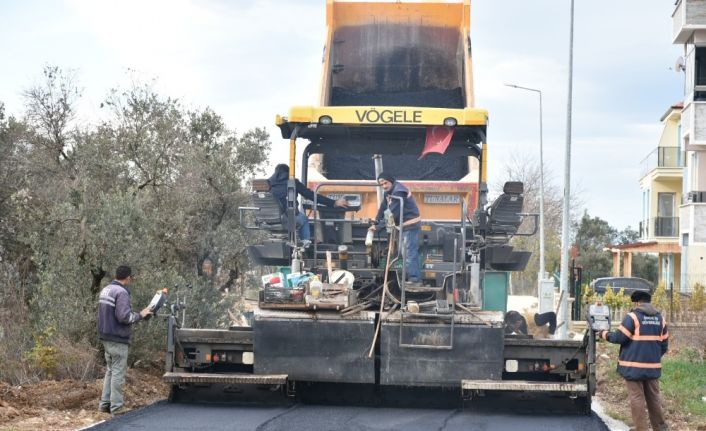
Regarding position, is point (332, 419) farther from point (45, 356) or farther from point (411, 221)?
point (45, 356)

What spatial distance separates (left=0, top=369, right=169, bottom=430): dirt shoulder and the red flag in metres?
3.76

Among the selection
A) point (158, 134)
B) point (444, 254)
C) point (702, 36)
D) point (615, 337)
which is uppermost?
point (702, 36)

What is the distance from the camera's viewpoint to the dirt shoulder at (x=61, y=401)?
8867mm

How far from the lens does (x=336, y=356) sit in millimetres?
9188

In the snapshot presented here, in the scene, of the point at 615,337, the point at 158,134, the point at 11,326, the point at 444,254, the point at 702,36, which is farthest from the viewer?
the point at 702,36

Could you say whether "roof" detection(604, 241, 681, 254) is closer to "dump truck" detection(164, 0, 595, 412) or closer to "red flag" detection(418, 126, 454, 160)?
"dump truck" detection(164, 0, 595, 412)

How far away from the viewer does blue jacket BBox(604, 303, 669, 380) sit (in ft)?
28.9

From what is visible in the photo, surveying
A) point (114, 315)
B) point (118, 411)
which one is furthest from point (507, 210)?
point (118, 411)

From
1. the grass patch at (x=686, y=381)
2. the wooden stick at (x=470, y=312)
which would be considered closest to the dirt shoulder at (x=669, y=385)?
the grass patch at (x=686, y=381)

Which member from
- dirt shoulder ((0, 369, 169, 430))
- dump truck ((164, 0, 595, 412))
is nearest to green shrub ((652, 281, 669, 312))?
dump truck ((164, 0, 595, 412))

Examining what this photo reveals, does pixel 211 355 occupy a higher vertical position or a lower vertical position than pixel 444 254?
lower

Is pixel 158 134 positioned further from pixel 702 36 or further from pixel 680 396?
pixel 702 36

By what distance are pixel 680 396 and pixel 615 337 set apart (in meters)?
2.98

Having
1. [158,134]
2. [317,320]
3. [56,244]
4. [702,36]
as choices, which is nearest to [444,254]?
[317,320]
